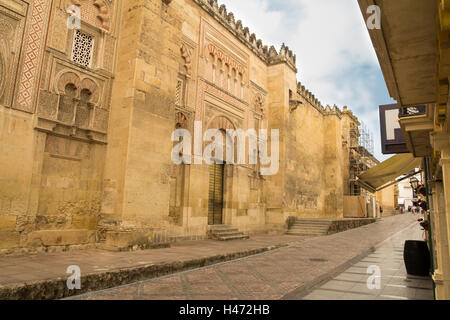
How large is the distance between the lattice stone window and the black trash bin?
816 cm

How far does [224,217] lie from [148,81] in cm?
620

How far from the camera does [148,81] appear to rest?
26.3ft

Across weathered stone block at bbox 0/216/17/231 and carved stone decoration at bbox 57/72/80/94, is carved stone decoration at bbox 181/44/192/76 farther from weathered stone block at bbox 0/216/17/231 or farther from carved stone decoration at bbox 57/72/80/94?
weathered stone block at bbox 0/216/17/231

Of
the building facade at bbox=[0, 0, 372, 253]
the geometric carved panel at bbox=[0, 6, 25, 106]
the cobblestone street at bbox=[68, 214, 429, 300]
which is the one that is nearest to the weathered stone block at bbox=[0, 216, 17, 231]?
the building facade at bbox=[0, 0, 372, 253]

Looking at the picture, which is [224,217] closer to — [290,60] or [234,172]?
[234,172]

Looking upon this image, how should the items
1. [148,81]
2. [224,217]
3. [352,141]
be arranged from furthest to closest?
[352,141]
[224,217]
[148,81]

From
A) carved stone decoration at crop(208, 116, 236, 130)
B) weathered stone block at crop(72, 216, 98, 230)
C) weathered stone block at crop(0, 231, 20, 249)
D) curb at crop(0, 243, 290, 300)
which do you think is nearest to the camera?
curb at crop(0, 243, 290, 300)

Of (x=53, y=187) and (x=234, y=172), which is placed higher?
(x=234, y=172)

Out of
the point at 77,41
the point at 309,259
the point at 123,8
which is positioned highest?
the point at 123,8

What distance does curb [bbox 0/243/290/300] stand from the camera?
12.8 ft

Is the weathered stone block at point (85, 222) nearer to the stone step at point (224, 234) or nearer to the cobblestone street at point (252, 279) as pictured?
the cobblestone street at point (252, 279)

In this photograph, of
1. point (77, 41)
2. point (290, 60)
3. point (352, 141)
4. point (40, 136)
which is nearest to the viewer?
point (40, 136)

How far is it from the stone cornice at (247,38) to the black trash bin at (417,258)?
391 inches

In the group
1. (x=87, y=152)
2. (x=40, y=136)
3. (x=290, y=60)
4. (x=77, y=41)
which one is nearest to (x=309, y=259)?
(x=87, y=152)
